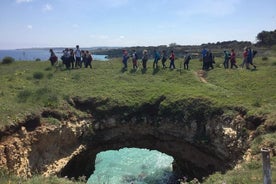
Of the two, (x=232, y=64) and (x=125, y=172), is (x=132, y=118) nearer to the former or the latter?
(x=125, y=172)

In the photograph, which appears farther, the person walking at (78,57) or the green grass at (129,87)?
the person walking at (78,57)

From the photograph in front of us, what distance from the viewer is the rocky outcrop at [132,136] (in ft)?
67.8

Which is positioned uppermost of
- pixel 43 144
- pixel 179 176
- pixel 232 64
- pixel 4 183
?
pixel 232 64

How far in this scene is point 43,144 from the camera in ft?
71.8

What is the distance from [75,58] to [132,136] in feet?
41.6

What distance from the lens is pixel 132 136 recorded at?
25719 millimetres

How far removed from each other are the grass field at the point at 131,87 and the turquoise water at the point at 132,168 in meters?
6.36

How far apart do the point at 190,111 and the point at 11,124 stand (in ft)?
35.9

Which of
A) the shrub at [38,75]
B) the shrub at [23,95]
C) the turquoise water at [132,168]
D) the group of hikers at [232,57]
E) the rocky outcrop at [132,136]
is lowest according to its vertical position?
the turquoise water at [132,168]

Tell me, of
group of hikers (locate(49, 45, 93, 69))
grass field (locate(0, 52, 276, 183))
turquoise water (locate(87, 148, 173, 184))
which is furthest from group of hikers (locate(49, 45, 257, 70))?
turquoise water (locate(87, 148, 173, 184))

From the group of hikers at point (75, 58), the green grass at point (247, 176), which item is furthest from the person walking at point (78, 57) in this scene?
the green grass at point (247, 176)

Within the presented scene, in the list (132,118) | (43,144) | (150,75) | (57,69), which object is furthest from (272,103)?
(57,69)

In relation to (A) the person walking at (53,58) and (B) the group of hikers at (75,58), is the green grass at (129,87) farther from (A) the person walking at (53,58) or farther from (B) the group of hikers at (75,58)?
(A) the person walking at (53,58)

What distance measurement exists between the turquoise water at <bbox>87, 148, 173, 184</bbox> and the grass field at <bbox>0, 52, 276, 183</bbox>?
20.9 feet
